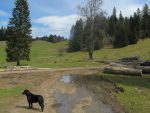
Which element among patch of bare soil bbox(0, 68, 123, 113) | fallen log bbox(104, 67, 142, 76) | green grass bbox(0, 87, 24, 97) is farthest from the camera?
fallen log bbox(104, 67, 142, 76)

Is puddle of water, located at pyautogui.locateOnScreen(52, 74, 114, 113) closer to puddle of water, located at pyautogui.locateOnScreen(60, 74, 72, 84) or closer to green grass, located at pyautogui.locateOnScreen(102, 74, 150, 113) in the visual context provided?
green grass, located at pyautogui.locateOnScreen(102, 74, 150, 113)

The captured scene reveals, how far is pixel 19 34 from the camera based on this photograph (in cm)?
6000

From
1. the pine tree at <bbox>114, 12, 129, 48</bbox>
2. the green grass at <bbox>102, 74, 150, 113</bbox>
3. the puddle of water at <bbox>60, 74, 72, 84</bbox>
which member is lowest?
the green grass at <bbox>102, 74, 150, 113</bbox>

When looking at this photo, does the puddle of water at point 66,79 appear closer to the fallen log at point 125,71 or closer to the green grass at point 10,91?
the fallen log at point 125,71

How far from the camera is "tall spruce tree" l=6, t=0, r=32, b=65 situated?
196ft

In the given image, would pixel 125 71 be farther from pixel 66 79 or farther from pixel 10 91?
pixel 10 91

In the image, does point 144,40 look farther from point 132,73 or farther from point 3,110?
point 3,110

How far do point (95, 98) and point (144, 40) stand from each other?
96484mm

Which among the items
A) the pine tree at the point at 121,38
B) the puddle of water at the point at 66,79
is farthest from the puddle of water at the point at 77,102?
the pine tree at the point at 121,38

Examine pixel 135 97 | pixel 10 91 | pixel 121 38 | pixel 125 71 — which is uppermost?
pixel 121 38

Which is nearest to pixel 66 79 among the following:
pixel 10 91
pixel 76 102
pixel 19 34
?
pixel 10 91

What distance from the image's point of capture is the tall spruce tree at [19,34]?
196ft

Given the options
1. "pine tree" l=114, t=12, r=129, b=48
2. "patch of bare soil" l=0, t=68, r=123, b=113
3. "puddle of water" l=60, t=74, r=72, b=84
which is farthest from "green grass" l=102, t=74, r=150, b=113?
"pine tree" l=114, t=12, r=129, b=48

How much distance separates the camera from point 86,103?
2178cm
